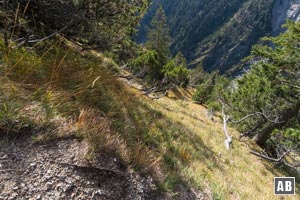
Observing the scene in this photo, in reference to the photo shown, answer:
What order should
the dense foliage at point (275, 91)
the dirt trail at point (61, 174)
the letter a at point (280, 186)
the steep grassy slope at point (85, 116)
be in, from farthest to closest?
1. the dense foliage at point (275, 91)
2. the letter a at point (280, 186)
3. the steep grassy slope at point (85, 116)
4. the dirt trail at point (61, 174)

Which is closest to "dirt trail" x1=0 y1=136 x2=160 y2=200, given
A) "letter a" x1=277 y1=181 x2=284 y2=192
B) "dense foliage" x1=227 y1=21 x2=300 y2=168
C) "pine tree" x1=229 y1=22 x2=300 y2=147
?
"letter a" x1=277 y1=181 x2=284 y2=192

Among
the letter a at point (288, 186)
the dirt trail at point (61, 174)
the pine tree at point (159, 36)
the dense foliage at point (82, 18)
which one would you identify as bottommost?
the letter a at point (288, 186)

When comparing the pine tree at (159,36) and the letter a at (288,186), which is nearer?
the letter a at (288,186)

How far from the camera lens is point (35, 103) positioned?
2801 mm

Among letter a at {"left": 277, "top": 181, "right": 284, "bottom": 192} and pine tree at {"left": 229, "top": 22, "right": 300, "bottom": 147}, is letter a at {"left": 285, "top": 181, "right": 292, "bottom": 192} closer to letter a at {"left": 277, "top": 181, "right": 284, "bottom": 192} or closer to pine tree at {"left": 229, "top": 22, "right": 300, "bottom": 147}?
letter a at {"left": 277, "top": 181, "right": 284, "bottom": 192}

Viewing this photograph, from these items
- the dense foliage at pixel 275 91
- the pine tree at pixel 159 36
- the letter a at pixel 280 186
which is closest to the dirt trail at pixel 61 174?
the letter a at pixel 280 186

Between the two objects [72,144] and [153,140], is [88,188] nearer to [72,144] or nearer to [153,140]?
[72,144]

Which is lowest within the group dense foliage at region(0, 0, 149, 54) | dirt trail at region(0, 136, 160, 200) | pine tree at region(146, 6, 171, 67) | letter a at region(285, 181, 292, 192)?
letter a at region(285, 181, 292, 192)

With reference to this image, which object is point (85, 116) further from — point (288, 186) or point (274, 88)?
point (274, 88)

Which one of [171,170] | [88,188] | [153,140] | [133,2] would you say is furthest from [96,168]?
[133,2]

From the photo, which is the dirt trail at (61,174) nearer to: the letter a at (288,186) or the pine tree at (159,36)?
the letter a at (288,186)

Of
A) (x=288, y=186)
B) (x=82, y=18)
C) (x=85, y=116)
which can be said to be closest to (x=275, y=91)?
(x=288, y=186)

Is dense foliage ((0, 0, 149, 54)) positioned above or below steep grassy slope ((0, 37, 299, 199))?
above

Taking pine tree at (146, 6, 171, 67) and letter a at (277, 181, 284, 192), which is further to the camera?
pine tree at (146, 6, 171, 67)
